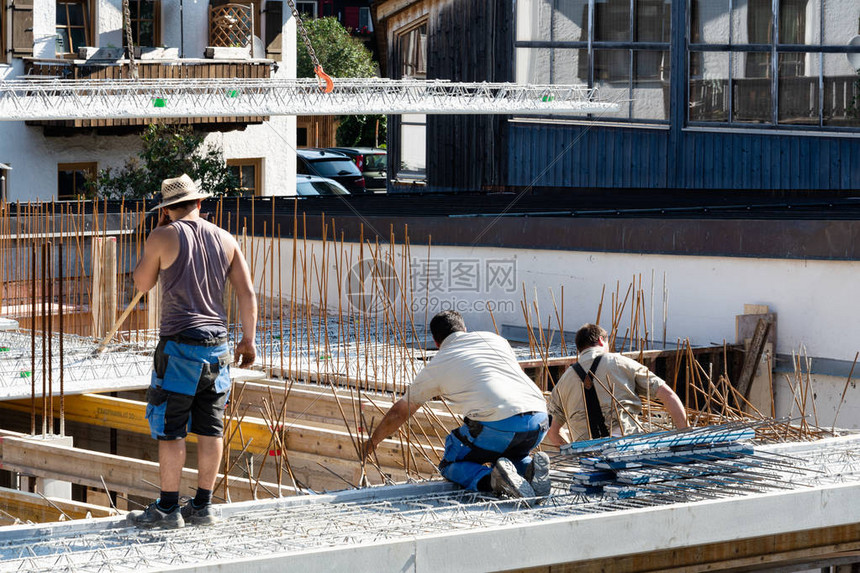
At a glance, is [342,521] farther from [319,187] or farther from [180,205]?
[319,187]

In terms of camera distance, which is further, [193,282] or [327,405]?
[327,405]

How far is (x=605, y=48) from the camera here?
611 inches

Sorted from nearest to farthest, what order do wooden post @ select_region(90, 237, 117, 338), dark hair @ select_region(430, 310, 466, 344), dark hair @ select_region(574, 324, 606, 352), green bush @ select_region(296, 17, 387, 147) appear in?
dark hair @ select_region(430, 310, 466, 344) < dark hair @ select_region(574, 324, 606, 352) < wooden post @ select_region(90, 237, 117, 338) < green bush @ select_region(296, 17, 387, 147)

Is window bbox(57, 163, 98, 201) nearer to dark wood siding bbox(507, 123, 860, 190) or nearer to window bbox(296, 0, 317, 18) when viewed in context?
dark wood siding bbox(507, 123, 860, 190)

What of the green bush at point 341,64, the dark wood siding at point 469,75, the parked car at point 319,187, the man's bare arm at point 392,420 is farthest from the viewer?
the green bush at point 341,64

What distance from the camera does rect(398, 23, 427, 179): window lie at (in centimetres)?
1800

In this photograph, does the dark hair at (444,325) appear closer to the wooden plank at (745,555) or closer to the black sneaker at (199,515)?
the wooden plank at (745,555)

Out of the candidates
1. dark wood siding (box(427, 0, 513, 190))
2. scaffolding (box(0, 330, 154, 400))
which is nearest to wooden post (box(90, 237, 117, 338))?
scaffolding (box(0, 330, 154, 400))

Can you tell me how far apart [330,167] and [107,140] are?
6871 millimetres

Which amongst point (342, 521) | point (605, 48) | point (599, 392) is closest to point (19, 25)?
point (605, 48)

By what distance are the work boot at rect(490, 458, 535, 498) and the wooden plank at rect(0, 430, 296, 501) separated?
167 centimetres

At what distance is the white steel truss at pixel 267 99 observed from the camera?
11055 millimetres

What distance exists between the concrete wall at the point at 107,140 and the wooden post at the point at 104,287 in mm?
7727

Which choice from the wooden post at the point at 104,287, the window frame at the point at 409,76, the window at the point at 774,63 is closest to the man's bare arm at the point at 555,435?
the wooden post at the point at 104,287
